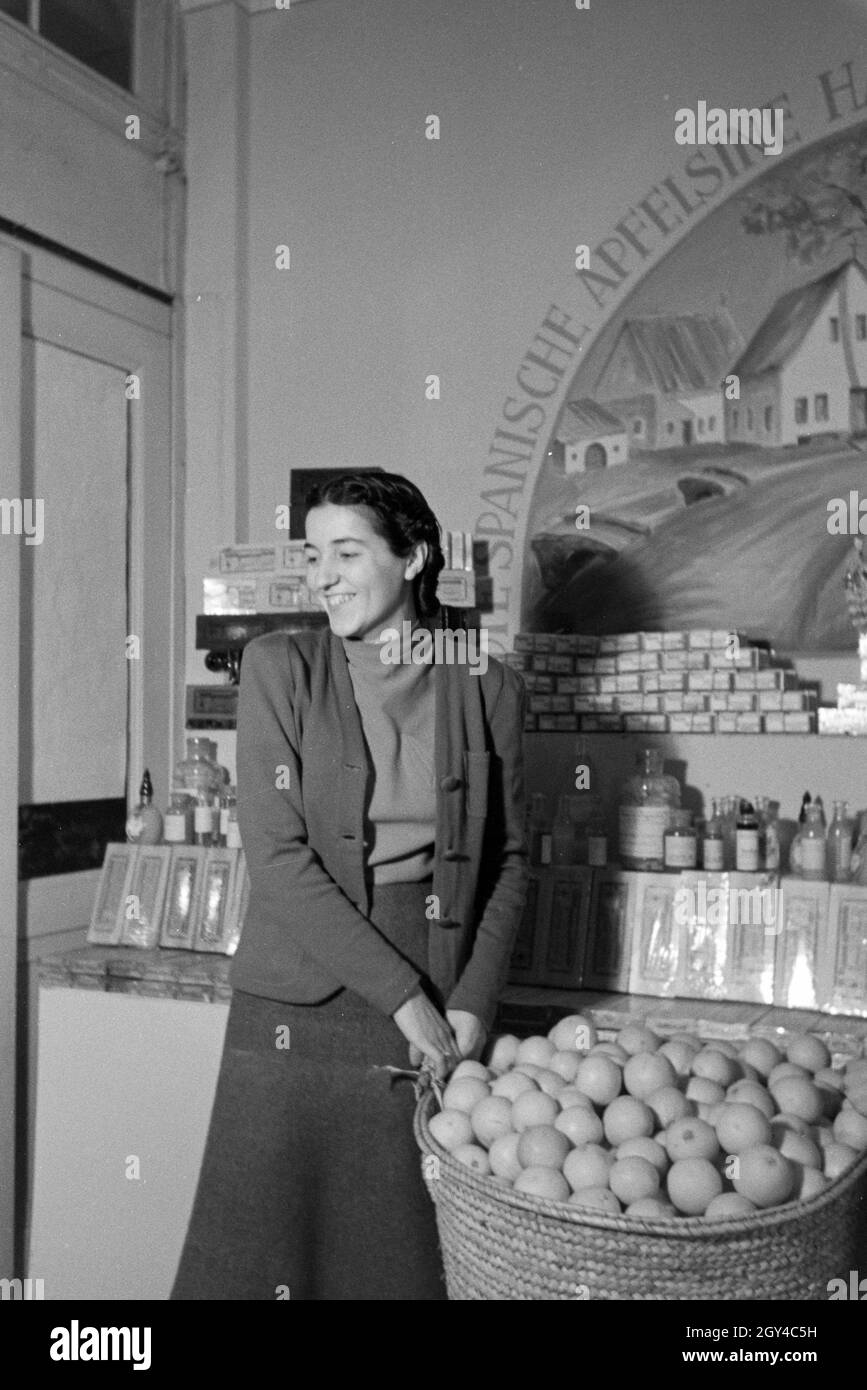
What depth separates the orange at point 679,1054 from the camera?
5.45 ft

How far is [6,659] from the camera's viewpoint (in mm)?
3281

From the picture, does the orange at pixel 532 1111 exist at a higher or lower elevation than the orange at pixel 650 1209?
higher

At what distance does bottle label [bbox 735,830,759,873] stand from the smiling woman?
983 millimetres

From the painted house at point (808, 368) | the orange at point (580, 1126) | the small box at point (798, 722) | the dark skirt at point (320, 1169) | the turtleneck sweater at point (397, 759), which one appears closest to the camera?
the orange at point (580, 1126)

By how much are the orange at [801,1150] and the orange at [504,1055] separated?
413 millimetres

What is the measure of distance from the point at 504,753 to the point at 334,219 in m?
2.41

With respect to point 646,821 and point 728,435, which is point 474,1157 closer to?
point 646,821

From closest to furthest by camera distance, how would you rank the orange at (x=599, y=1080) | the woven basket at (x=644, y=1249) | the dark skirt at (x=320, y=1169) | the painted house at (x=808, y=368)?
the woven basket at (x=644, y=1249)
the orange at (x=599, y=1080)
the dark skirt at (x=320, y=1169)
the painted house at (x=808, y=368)

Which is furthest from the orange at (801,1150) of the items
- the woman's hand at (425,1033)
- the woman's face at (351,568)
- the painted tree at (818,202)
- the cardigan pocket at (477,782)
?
the painted tree at (818,202)

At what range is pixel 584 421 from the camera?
3514 millimetres

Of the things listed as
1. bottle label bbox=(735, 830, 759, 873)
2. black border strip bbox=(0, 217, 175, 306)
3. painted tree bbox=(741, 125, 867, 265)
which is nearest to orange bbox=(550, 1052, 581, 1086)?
bottle label bbox=(735, 830, 759, 873)

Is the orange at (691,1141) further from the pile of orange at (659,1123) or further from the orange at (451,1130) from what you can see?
the orange at (451,1130)

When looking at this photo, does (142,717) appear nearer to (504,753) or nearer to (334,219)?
(334,219)
